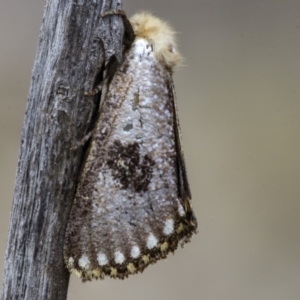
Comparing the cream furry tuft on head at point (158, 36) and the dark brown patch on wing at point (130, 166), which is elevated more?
the cream furry tuft on head at point (158, 36)

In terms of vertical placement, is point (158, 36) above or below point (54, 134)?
above

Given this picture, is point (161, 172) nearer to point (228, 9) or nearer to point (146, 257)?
point (146, 257)

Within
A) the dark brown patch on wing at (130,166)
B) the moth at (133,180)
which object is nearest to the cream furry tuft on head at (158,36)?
the moth at (133,180)

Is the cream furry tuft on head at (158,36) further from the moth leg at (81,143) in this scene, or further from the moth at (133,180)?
the moth leg at (81,143)

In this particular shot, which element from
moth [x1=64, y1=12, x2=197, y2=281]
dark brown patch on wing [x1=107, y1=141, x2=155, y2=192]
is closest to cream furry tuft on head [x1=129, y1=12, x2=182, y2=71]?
moth [x1=64, y1=12, x2=197, y2=281]

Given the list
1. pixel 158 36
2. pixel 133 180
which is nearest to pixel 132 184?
pixel 133 180

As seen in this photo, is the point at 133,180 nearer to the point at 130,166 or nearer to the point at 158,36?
the point at 130,166
